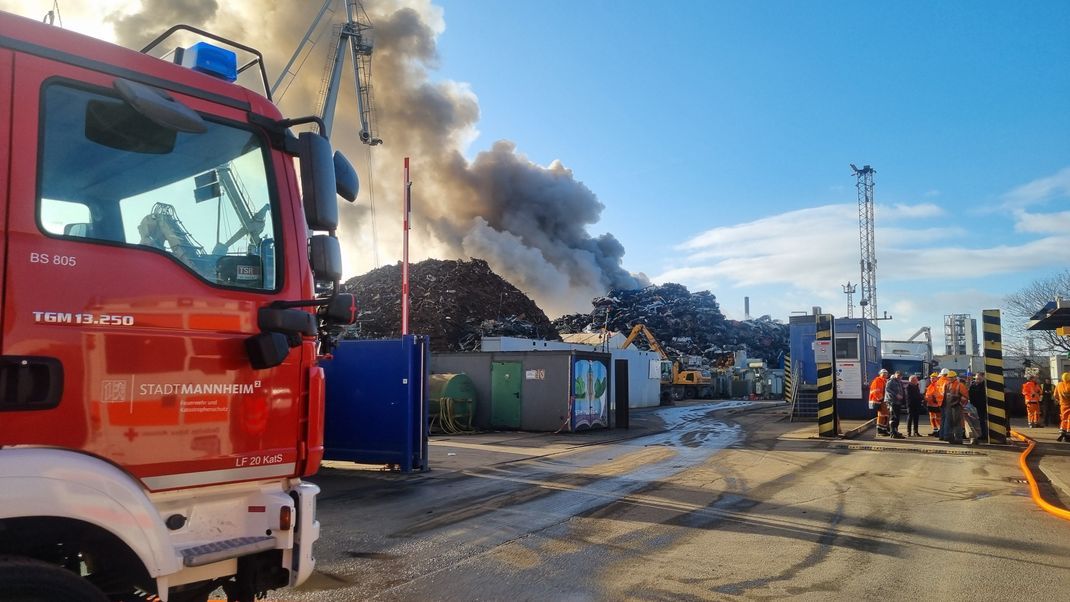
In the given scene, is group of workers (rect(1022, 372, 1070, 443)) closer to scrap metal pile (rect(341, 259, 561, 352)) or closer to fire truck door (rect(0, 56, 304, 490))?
fire truck door (rect(0, 56, 304, 490))

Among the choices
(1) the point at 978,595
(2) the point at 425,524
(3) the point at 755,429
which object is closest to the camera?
(1) the point at 978,595

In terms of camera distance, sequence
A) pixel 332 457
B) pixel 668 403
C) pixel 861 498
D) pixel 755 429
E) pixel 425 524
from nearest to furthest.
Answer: pixel 425 524, pixel 861 498, pixel 332 457, pixel 755 429, pixel 668 403

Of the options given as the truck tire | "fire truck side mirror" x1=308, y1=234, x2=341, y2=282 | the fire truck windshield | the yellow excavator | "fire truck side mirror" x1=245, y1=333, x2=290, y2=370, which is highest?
the fire truck windshield

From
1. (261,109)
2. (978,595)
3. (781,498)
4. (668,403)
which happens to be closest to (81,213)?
(261,109)

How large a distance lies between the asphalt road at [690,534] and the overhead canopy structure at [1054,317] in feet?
10.8

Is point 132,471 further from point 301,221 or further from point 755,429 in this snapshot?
point 755,429

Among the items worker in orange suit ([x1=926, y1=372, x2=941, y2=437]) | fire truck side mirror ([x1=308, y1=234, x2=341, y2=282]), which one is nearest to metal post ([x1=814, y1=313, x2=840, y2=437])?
worker in orange suit ([x1=926, y1=372, x2=941, y2=437])

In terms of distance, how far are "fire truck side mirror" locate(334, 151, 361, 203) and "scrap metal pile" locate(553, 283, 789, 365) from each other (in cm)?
3987

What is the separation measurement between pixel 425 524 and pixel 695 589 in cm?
282

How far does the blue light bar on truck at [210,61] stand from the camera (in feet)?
10.4

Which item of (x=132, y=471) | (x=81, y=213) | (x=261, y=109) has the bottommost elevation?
(x=132, y=471)

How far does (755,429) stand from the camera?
17.9 metres

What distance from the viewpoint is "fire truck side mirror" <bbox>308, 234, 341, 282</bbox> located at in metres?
3.16

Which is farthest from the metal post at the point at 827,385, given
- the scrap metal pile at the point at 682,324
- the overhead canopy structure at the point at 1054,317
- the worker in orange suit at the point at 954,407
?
the scrap metal pile at the point at 682,324
